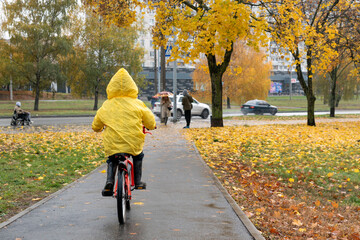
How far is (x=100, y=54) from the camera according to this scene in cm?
4481

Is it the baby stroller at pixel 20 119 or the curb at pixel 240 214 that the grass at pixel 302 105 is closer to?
the baby stroller at pixel 20 119

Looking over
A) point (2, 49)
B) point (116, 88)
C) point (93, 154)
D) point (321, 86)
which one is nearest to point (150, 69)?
point (321, 86)

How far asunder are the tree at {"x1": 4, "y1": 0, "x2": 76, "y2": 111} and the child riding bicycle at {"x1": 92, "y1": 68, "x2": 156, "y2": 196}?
3705cm

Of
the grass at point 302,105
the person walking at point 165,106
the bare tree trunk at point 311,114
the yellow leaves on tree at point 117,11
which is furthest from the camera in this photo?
the grass at point 302,105

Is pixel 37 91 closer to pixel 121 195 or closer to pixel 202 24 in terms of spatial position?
pixel 202 24

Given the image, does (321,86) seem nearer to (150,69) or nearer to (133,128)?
(150,69)

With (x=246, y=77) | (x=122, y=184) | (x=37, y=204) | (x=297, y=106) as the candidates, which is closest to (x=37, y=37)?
(x=246, y=77)

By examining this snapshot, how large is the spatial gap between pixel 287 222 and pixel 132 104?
8.64 feet

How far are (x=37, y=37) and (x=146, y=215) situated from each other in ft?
126

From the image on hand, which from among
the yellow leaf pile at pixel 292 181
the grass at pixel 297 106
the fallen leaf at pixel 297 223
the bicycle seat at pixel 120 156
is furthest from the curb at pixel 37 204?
the grass at pixel 297 106

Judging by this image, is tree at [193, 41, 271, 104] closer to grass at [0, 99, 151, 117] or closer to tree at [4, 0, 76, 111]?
grass at [0, 99, 151, 117]

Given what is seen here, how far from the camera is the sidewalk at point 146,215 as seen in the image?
16.9 feet

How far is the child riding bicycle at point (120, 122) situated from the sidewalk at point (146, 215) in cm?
58

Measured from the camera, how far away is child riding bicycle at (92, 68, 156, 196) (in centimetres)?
565
